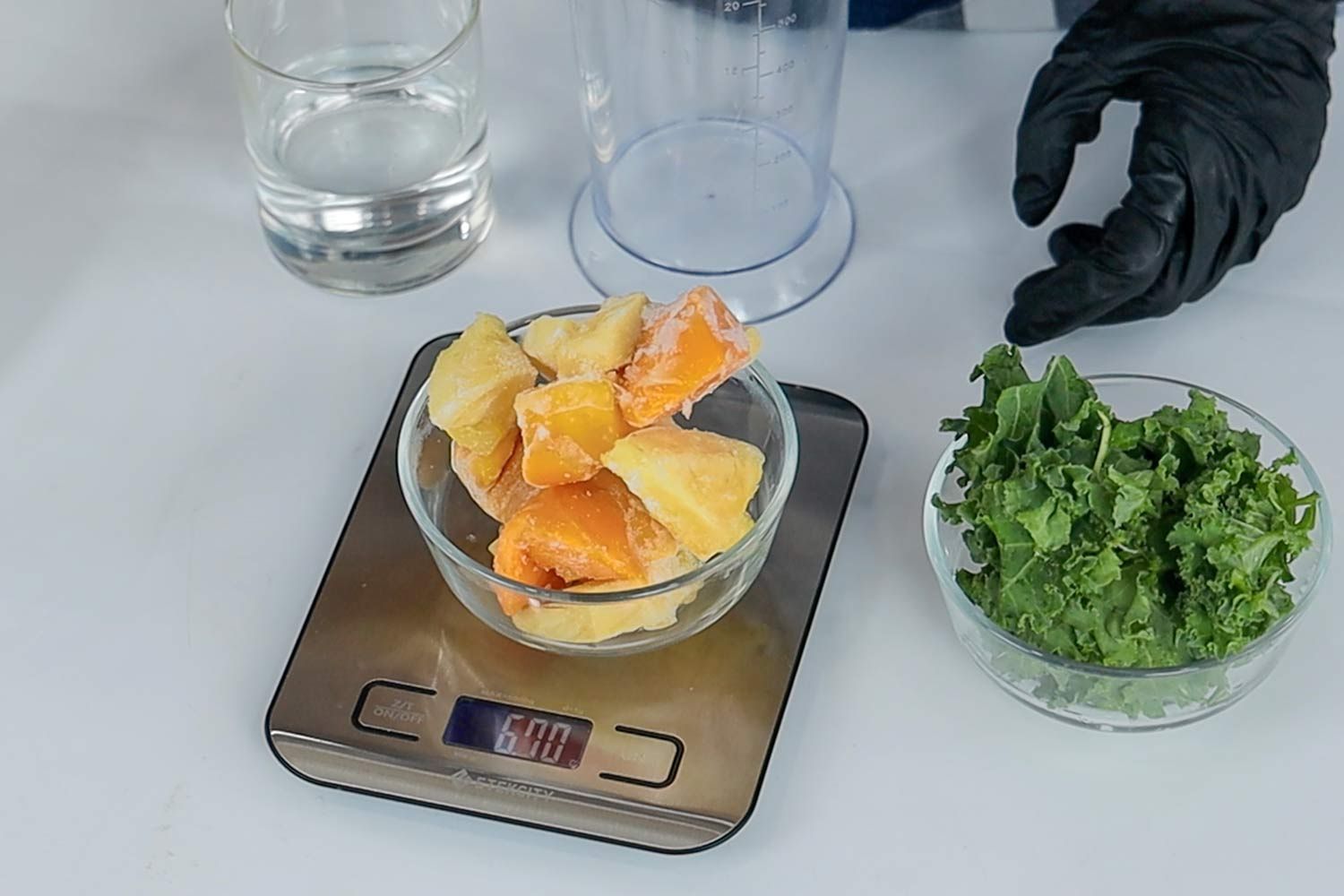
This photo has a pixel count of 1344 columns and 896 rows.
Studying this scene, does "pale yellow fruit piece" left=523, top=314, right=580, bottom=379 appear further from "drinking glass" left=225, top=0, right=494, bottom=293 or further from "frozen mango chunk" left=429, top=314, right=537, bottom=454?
"drinking glass" left=225, top=0, right=494, bottom=293

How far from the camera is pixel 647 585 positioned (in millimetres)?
814

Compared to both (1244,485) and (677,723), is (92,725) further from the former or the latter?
(1244,485)

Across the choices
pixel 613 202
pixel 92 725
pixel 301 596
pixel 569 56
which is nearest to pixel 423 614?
pixel 301 596

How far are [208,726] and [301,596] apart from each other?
0.29ft

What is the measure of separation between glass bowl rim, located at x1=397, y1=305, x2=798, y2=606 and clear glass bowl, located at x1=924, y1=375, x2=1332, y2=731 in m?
0.08

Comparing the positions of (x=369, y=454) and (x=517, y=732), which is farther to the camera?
(x=369, y=454)

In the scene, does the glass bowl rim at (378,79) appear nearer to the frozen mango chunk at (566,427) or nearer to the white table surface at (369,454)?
the white table surface at (369,454)

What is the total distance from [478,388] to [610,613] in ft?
0.41

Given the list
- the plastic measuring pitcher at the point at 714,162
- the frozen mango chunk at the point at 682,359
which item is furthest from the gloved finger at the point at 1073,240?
the frozen mango chunk at the point at 682,359

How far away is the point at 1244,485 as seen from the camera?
31.6 inches

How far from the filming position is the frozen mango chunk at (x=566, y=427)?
0.80 meters

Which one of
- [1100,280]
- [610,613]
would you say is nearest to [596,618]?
[610,613]

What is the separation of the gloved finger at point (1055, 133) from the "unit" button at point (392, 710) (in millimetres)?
459

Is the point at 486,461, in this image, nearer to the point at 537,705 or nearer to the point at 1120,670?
the point at 537,705
